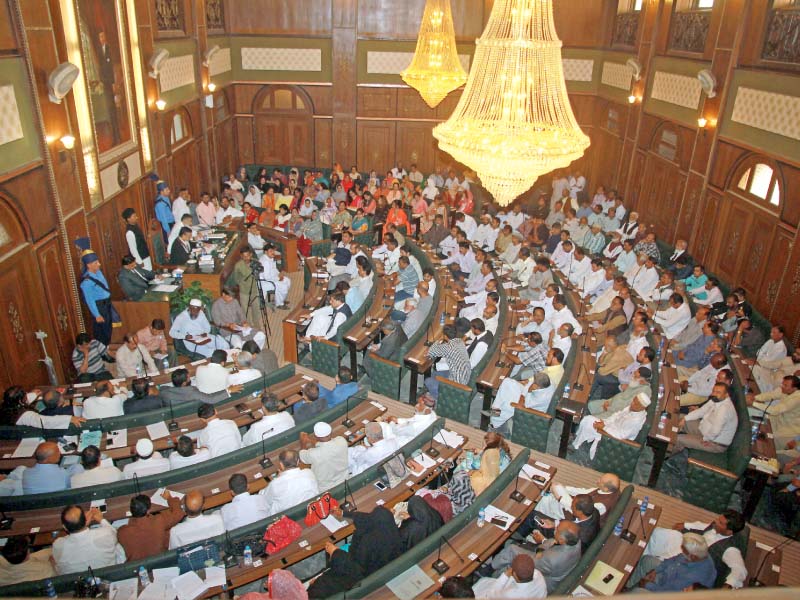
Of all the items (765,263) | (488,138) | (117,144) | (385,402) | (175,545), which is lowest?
(385,402)

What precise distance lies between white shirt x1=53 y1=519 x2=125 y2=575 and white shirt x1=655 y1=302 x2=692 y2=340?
9.46 m

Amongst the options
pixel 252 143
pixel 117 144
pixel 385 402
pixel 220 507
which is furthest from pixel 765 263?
pixel 252 143

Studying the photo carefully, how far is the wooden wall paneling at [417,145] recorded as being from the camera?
20.7 m

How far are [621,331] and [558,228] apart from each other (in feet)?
17.4

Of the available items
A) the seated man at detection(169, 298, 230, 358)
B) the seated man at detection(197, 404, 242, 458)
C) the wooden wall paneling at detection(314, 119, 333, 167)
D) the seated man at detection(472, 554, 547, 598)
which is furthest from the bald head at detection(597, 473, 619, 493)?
the wooden wall paneling at detection(314, 119, 333, 167)

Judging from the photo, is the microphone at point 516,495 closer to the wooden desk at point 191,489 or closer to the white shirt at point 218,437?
the wooden desk at point 191,489

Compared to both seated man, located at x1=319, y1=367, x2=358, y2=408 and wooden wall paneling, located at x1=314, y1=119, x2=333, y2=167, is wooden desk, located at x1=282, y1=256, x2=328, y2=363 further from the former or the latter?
wooden wall paneling, located at x1=314, y1=119, x2=333, y2=167

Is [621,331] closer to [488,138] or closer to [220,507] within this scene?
[488,138]

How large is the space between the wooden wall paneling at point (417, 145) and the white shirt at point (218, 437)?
51.4 ft

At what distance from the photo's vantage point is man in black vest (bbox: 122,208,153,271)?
1073cm

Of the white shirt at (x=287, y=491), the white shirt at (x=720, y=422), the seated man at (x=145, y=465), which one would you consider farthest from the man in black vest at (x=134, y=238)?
the white shirt at (x=720, y=422)

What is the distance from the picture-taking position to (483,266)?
12.0 meters

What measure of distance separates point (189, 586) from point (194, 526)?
59 cm

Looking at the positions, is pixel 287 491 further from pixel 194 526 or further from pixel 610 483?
pixel 610 483
